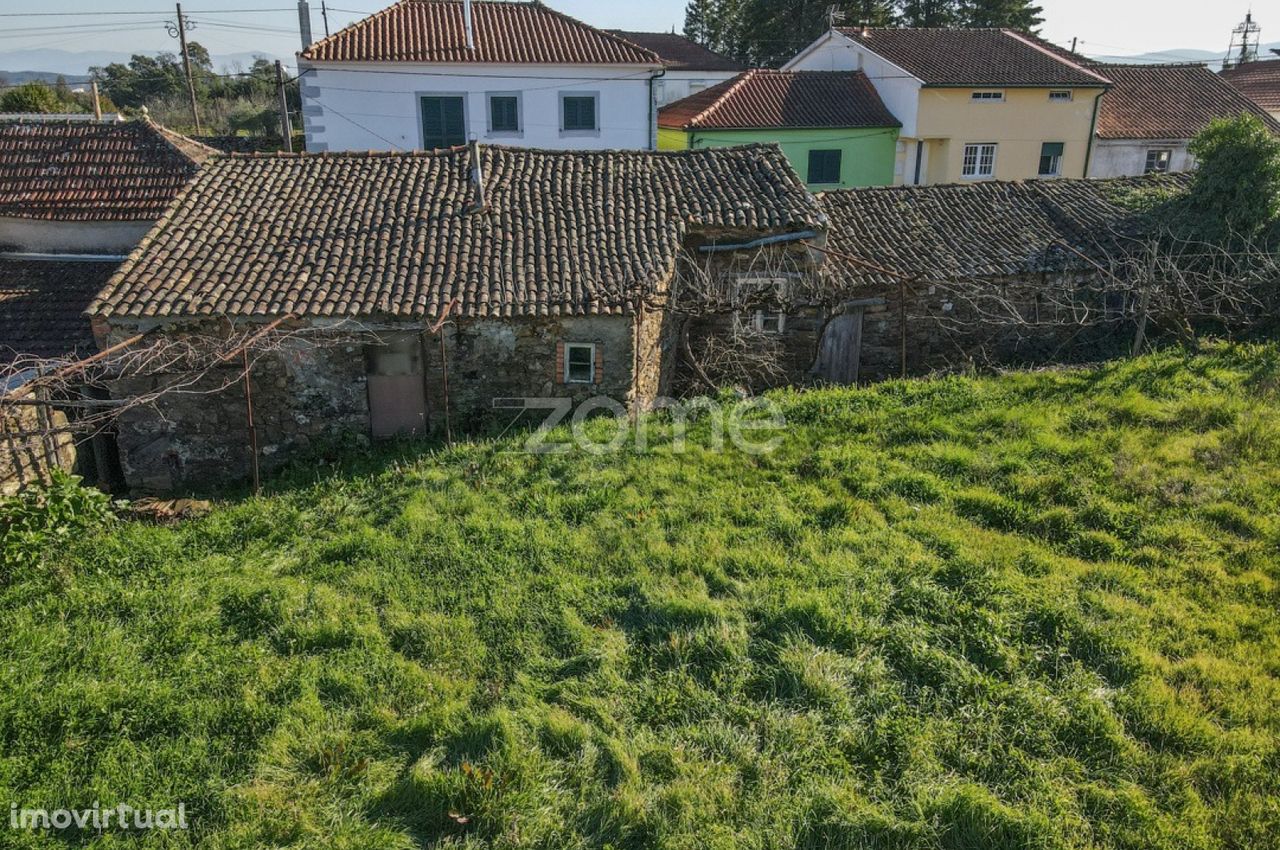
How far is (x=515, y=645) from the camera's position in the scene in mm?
Answer: 6480

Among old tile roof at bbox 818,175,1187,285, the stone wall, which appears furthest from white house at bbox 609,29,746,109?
the stone wall

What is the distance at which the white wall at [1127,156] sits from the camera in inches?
1099

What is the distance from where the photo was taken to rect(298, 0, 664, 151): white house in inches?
853

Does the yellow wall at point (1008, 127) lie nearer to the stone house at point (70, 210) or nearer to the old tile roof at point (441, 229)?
the old tile roof at point (441, 229)

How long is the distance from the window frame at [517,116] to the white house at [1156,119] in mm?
19615

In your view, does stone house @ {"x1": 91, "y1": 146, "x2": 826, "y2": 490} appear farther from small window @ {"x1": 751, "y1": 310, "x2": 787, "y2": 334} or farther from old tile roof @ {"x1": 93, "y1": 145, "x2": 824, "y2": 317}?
small window @ {"x1": 751, "y1": 310, "x2": 787, "y2": 334}

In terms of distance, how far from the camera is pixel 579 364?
1189cm

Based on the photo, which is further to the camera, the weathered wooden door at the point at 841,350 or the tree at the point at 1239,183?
the weathered wooden door at the point at 841,350

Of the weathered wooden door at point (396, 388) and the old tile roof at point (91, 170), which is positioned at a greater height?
the old tile roof at point (91, 170)

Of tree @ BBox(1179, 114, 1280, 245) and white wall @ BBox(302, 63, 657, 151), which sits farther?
white wall @ BBox(302, 63, 657, 151)

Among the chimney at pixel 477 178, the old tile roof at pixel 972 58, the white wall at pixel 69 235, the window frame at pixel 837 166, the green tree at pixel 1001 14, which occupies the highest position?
the green tree at pixel 1001 14

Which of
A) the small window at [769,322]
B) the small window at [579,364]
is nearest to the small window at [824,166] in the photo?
→ the small window at [769,322]

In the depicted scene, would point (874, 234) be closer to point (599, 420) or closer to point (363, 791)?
point (599, 420)

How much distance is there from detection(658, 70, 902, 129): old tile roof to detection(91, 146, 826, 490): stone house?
1423cm
